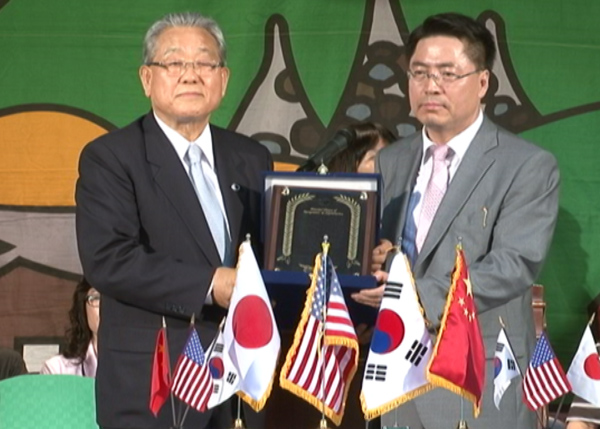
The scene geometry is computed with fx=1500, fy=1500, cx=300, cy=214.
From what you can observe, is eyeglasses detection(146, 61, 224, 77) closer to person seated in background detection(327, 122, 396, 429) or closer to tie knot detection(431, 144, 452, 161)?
tie knot detection(431, 144, 452, 161)

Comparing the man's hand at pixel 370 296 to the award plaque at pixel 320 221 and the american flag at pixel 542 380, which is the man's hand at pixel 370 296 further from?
the american flag at pixel 542 380

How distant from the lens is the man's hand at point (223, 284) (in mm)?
4203

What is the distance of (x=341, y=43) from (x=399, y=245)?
1808mm

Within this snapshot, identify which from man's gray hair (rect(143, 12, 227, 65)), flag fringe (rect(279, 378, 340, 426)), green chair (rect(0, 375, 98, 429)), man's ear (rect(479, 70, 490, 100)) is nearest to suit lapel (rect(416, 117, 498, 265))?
man's ear (rect(479, 70, 490, 100))

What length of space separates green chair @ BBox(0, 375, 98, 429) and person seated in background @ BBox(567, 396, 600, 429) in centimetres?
160

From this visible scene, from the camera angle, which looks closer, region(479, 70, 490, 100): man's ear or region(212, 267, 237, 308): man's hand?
region(212, 267, 237, 308): man's hand

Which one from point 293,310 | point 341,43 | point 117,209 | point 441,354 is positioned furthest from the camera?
point 341,43

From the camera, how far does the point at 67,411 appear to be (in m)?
4.70

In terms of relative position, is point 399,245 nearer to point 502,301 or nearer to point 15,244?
point 502,301

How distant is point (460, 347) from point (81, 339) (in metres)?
2.20

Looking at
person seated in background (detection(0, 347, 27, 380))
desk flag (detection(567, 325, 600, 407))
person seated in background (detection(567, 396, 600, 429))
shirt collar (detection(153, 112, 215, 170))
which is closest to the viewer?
shirt collar (detection(153, 112, 215, 170))

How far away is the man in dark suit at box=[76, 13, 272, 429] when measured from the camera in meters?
4.23

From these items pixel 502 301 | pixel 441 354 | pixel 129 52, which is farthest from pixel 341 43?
pixel 441 354

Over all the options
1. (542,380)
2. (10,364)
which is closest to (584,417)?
(542,380)
